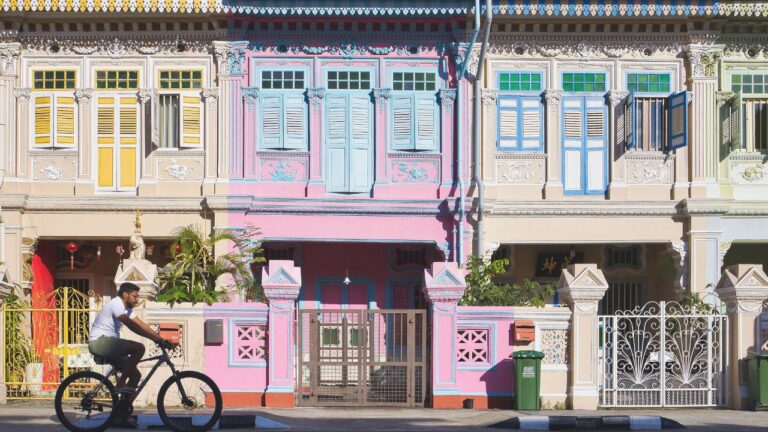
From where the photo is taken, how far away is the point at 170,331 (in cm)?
1841

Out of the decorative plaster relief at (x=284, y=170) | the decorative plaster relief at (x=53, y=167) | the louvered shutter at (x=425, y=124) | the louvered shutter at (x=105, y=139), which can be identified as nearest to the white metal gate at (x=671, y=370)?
the louvered shutter at (x=425, y=124)

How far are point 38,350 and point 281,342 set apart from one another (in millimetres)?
4886

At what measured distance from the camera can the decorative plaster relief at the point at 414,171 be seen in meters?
25.1

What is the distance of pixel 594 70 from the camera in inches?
998

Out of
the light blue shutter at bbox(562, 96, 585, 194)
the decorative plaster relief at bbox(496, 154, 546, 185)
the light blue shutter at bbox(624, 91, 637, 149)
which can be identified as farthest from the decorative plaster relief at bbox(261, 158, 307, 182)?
the light blue shutter at bbox(624, 91, 637, 149)

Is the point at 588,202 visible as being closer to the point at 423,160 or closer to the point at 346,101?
the point at 423,160

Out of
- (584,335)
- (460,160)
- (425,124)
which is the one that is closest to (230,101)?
(425,124)

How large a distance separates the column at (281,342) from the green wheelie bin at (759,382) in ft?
21.8

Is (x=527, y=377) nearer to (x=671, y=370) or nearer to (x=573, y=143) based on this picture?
(x=671, y=370)

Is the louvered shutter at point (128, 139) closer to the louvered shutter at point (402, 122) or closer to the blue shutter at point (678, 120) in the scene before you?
the louvered shutter at point (402, 122)

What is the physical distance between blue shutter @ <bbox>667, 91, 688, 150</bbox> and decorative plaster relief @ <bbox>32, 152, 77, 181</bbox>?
37.8 feet

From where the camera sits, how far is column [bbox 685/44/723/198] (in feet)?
82.5

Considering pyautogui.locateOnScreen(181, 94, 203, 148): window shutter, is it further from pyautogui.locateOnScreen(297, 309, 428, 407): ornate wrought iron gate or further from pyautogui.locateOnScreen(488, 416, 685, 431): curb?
pyautogui.locateOnScreen(488, 416, 685, 431): curb

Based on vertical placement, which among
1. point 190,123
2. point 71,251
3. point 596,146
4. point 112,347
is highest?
point 190,123
